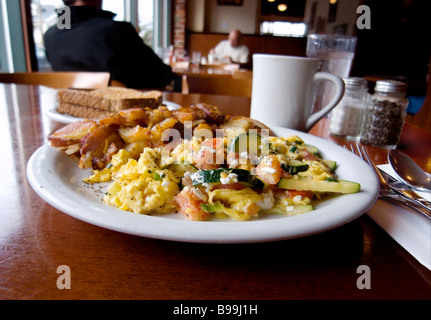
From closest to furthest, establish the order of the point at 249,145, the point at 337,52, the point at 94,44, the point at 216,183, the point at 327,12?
the point at 216,183 → the point at 249,145 → the point at 337,52 → the point at 94,44 → the point at 327,12

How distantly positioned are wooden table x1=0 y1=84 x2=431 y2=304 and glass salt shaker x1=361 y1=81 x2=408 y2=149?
2.05 feet

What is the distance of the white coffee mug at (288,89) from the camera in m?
1.12

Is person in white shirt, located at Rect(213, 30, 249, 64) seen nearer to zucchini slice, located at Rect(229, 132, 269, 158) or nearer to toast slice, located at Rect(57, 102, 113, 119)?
toast slice, located at Rect(57, 102, 113, 119)

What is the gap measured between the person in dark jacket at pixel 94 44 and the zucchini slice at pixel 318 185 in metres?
2.76

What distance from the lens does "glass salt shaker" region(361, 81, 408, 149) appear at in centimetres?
110

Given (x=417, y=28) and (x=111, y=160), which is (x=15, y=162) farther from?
(x=417, y=28)

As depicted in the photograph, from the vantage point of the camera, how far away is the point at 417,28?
24.8 feet

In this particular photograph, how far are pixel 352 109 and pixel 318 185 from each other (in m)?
0.79

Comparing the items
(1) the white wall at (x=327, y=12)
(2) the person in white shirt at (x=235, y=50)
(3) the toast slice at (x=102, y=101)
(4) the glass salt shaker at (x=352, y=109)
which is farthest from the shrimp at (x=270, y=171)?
(2) the person in white shirt at (x=235, y=50)

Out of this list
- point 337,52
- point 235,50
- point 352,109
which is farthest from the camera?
point 235,50

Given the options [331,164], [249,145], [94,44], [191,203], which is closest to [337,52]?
[331,164]

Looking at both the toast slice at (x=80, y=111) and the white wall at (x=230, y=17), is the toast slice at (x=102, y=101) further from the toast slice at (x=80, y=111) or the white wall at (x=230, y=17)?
the white wall at (x=230, y=17)

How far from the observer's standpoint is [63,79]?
2580 mm

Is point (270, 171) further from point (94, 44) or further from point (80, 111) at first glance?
point (94, 44)
